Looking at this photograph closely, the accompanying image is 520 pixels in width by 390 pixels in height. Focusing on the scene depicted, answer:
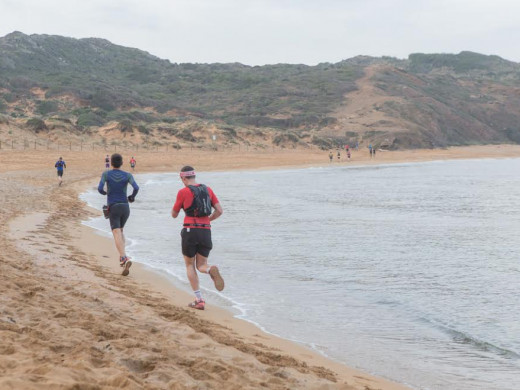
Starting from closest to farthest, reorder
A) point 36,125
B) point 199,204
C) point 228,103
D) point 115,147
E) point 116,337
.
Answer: point 116,337
point 199,204
point 36,125
point 115,147
point 228,103

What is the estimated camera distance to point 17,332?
5129 mm

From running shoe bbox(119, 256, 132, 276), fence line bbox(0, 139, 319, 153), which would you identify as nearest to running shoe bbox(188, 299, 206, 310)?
running shoe bbox(119, 256, 132, 276)

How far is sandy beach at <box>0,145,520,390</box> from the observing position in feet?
14.6

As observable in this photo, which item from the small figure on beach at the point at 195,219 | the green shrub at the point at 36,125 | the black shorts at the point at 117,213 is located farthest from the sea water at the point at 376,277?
the green shrub at the point at 36,125

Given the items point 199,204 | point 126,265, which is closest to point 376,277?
point 126,265

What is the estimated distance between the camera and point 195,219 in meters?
7.62

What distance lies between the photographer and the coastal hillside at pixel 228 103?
60.0 m

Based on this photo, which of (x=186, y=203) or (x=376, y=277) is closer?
(x=186, y=203)

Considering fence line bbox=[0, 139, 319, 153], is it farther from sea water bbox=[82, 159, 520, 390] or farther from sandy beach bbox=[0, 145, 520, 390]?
sandy beach bbox=[0, 145, 520, 390]

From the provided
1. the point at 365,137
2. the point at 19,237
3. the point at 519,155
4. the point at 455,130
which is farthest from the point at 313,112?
the point at 19,237

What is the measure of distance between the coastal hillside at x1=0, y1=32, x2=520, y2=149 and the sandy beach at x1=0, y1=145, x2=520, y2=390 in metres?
38.3

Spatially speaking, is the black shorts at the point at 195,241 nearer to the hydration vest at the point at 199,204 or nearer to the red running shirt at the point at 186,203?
the red running shirt at the point at 186,203

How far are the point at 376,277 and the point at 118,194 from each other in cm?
431

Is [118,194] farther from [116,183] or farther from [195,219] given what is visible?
[195,219]
